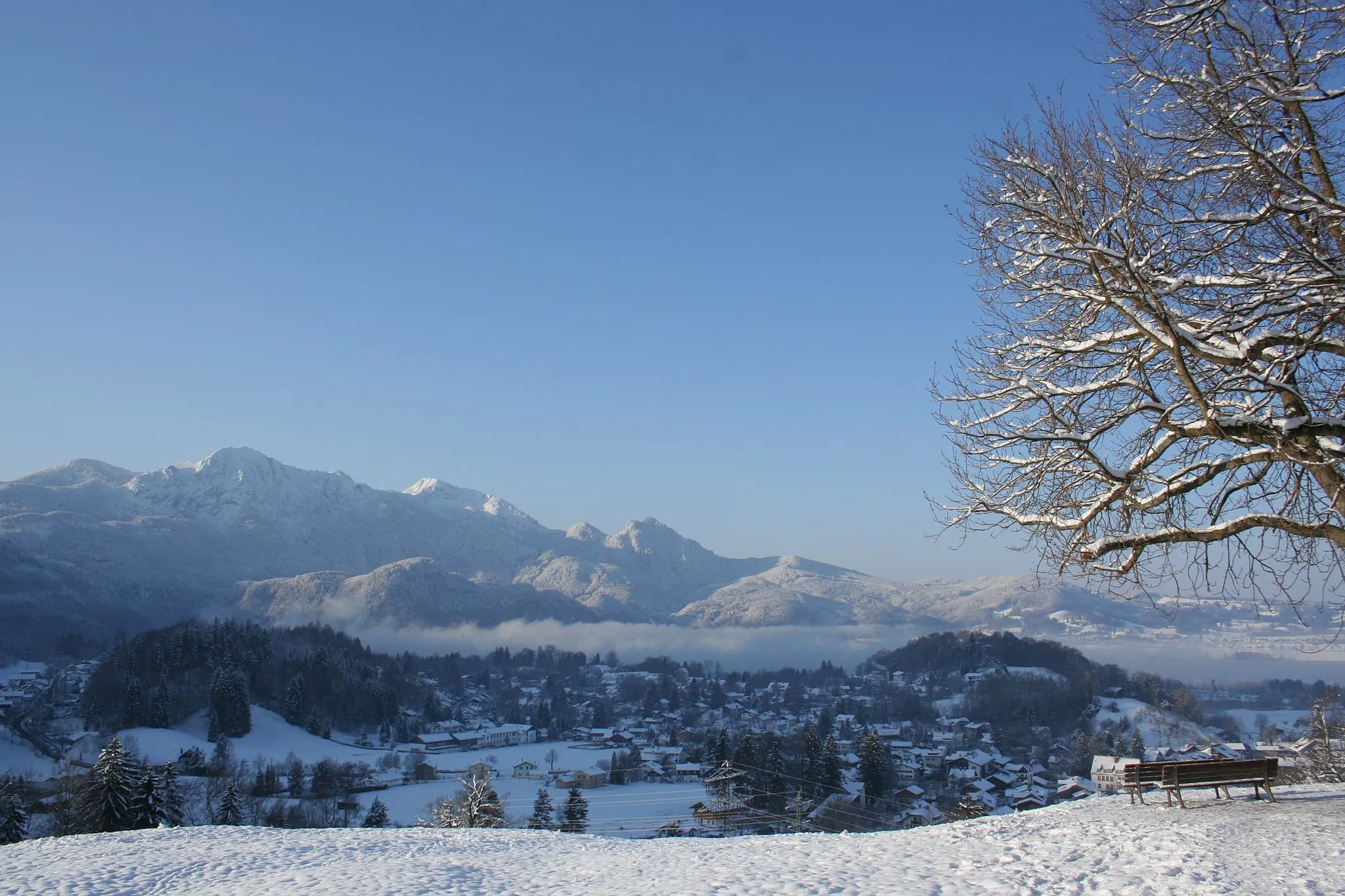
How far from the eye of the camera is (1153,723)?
77.1 m

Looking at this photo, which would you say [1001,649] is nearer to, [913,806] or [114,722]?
[913,806]

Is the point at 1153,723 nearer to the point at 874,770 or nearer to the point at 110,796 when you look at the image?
the point at 874,770

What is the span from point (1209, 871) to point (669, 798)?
50512mm

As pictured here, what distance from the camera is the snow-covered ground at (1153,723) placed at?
229ft

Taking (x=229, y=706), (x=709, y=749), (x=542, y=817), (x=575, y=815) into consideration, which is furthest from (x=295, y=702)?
(x=575, y=815)

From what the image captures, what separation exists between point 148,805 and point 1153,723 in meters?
79.4

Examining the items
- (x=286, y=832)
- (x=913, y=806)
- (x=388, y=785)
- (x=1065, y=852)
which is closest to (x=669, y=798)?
(x=913, y=806)

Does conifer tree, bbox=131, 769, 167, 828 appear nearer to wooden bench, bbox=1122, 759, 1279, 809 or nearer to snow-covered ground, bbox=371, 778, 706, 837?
snow-covered ground, bbox=371, 778, 706, 837

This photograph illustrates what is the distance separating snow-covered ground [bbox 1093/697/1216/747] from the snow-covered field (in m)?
67.7

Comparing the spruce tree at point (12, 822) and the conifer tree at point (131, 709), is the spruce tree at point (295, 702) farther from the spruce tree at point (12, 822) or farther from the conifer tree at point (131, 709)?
the spruce tree at point (12, 822)

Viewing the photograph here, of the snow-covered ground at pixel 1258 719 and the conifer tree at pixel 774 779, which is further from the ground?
the conifer tree at pixel 774 779

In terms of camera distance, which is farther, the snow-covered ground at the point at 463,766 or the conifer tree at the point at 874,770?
the conifer tree at the point at 874,770

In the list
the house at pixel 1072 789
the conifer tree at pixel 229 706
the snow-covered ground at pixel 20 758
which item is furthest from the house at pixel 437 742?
the house at pixel 1072 789

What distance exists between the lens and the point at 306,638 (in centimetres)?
11944
